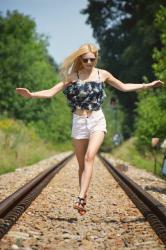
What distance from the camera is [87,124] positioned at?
21.0 feet

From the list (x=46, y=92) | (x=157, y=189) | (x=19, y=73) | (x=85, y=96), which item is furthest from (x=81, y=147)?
(x=19, y=73)

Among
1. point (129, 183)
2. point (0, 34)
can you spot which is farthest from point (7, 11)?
point (129, 183)

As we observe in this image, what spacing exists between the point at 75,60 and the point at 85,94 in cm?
44

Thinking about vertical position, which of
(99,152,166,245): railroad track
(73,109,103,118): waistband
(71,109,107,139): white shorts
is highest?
(73,109,103,118): waistband

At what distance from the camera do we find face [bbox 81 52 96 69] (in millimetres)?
6391

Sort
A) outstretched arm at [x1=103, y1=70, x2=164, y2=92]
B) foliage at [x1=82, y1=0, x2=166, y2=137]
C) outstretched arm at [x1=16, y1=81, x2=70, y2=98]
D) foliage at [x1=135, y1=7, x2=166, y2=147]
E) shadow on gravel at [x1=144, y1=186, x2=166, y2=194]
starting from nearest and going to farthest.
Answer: outstretched arm at [x1=16, y1=81, x2=70, y2=98]
outstretched arm at [x1=103, y1=70, x2=164, y2=92]
shadow on gravel at [x1=144, y1=186, x2=166, y2=194]
foliage at [x1=135, y1=7, x2=166, y2=147]
foliage at [x1=82, y1=0, x2=166, y2=137]

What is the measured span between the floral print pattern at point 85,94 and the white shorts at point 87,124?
0.11 meters

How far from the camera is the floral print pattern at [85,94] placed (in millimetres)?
6398

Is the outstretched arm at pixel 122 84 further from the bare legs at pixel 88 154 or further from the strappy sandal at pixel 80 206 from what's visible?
the strappy sandal at pixel 80 206

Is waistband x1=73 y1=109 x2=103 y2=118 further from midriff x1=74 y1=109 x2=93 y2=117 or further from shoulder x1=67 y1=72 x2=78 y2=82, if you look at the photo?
shoulder x1=67 y1=72 x2=78 y2=82

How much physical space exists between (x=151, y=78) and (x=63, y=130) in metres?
17.2

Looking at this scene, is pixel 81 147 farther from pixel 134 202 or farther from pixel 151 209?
pixel 134 202

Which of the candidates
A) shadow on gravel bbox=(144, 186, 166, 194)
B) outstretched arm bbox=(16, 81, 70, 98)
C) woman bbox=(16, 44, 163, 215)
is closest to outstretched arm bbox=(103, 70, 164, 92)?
woman bbox=(16, 44, 163, 215)

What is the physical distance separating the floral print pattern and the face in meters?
0.20
